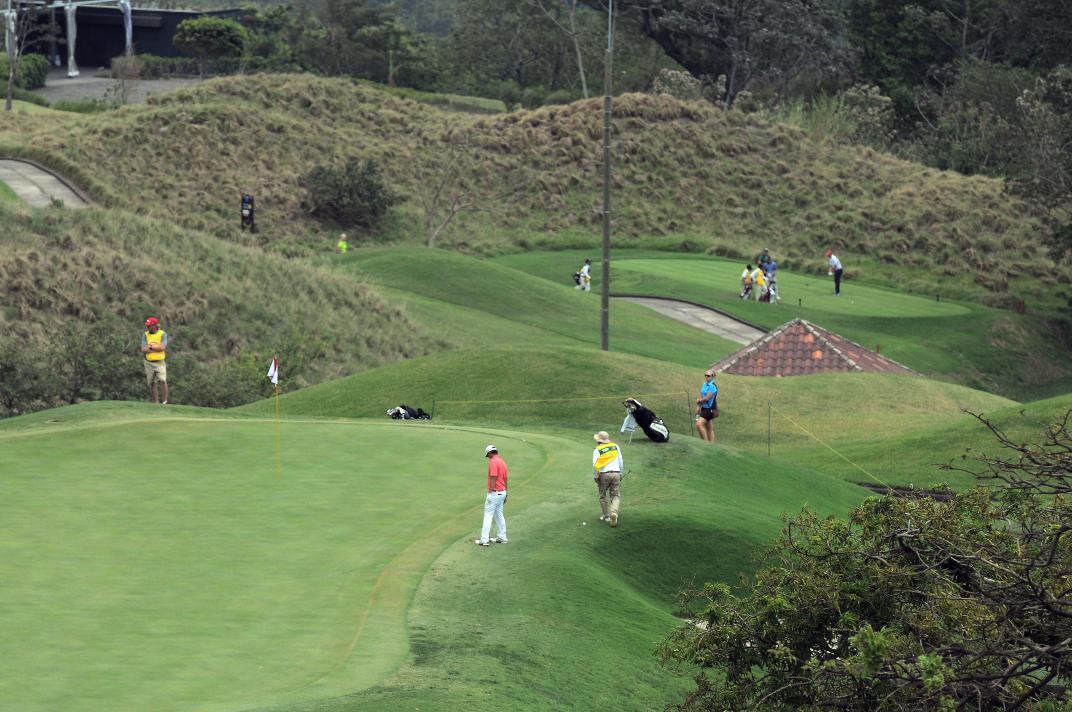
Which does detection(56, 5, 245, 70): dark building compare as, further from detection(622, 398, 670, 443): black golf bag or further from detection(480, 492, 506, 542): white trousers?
detection(480, 492, 506, 542): white trousers

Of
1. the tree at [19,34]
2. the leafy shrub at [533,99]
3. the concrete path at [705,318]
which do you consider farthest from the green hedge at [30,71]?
the concrete path at [705,318]

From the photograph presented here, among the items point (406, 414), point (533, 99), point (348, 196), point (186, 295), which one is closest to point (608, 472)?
point (406, 414)

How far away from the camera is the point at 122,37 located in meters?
135

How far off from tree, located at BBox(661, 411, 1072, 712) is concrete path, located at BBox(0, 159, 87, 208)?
216 feet

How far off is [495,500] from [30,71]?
103634mm

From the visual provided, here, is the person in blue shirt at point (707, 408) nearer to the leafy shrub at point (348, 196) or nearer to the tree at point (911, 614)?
the tree at point (911, 614)

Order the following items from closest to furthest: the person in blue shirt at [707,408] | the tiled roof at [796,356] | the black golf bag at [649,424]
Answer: the black golf bag at [649,424]
the person in blue shirt at [707,408]
the tiled roof at [796,356]

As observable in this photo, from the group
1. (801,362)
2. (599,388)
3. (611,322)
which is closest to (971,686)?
(599,388)

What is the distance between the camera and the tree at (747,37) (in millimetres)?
127500

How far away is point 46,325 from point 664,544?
3109 centimetres

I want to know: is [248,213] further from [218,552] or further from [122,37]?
[218,552]

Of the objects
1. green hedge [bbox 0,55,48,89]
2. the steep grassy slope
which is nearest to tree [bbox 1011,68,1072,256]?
the steep grassy slope

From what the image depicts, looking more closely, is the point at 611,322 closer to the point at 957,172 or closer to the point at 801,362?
the point at 801,362

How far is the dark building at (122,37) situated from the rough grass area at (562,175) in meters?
25.8
